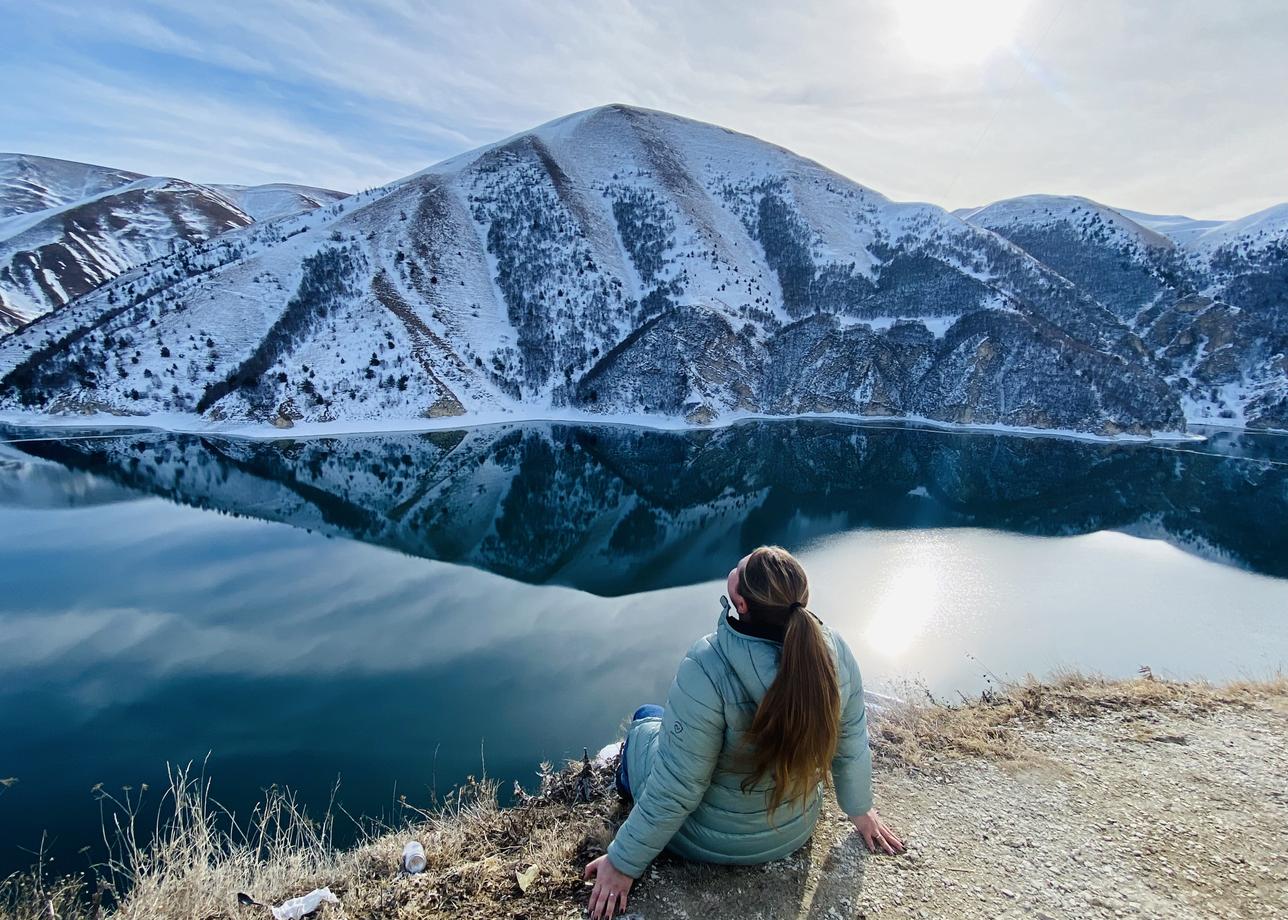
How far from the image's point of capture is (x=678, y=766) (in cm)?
322

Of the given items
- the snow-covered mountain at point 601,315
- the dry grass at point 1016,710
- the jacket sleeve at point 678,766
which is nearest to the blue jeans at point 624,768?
the jacket sleeve at point 678,766

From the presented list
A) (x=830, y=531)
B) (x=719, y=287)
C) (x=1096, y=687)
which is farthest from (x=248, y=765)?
(x=719, y=287)

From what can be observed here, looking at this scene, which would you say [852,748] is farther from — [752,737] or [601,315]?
[601,315]

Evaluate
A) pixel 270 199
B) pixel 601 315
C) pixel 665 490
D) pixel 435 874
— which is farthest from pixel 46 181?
pixel 435 874

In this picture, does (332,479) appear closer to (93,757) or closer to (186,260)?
(93,757)

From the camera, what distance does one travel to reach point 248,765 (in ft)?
36.3

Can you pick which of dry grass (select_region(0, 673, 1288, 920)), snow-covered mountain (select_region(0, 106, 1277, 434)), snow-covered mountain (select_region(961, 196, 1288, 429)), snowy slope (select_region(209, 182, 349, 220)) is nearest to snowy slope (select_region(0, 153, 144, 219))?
snowy slope (select_region(209, 182, 349, 220))

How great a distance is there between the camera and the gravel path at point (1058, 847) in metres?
3.96

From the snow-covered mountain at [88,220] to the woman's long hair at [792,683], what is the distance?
107193 mm

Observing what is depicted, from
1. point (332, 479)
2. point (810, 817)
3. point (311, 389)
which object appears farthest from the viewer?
point (311, 389)

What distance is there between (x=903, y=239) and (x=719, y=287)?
1103 inches

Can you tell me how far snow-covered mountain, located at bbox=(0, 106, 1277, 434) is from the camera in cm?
5284

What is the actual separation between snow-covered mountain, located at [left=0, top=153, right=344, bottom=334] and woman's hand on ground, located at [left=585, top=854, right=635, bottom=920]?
4191 inches

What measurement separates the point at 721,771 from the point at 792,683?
38.0 inches
